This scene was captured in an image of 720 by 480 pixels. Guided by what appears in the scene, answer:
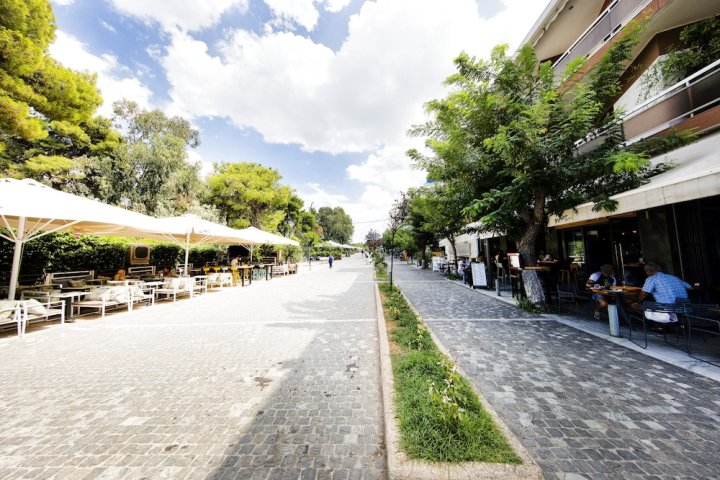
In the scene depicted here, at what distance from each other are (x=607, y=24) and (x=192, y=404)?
1464cm

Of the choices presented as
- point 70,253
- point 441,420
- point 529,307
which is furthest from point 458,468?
point 70,253

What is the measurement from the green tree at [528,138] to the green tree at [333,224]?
61.6 metres

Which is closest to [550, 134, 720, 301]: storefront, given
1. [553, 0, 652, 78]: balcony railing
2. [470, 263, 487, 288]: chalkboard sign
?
[470, 263, 487, 288]: chalkboard sign

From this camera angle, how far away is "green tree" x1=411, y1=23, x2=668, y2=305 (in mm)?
5473

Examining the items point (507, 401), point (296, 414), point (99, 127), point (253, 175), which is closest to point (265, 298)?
point (296, 414)

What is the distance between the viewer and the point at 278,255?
24.8 metres

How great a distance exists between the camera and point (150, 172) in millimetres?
21094

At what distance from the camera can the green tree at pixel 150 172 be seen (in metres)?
20.0

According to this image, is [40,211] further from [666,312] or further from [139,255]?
[666,312]

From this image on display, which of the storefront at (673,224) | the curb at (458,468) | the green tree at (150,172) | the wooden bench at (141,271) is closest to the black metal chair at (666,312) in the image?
the storefront at (673,224)

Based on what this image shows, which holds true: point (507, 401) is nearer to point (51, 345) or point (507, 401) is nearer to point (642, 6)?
point (51, 345)

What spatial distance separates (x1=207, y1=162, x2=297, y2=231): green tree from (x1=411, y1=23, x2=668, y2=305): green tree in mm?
Result: 20680

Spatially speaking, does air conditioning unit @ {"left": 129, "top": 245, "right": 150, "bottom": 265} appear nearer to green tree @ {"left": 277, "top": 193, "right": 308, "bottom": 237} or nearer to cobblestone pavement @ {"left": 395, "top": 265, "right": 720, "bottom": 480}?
cobblestone pavement @ {"left": 395, "top": 265, "right": 720, "bottom": 480}

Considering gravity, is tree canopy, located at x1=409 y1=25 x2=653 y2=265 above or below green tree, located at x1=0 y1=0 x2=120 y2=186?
below
